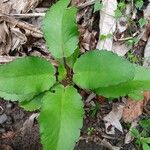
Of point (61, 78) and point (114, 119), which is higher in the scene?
Result: point (61, 78)

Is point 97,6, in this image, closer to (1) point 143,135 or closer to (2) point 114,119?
(2) point 114,119

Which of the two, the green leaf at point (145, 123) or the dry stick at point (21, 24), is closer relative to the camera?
the green leaf at point (145, 123)

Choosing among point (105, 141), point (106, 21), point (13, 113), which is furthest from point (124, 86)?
point (13, 113)

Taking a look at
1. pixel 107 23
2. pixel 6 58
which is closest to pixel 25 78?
pixel 6 58

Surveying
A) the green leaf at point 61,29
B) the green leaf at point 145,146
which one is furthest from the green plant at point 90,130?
the green leaf at point 61,29

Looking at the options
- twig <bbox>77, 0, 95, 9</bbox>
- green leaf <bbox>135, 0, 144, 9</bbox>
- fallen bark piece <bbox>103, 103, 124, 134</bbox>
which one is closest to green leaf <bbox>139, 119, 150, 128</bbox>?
fallen bark piece <bbox>103, 103, 124, 134</bbox>

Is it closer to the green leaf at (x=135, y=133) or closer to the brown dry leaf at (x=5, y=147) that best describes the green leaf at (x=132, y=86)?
the green leaf at (x=135, y=133)
